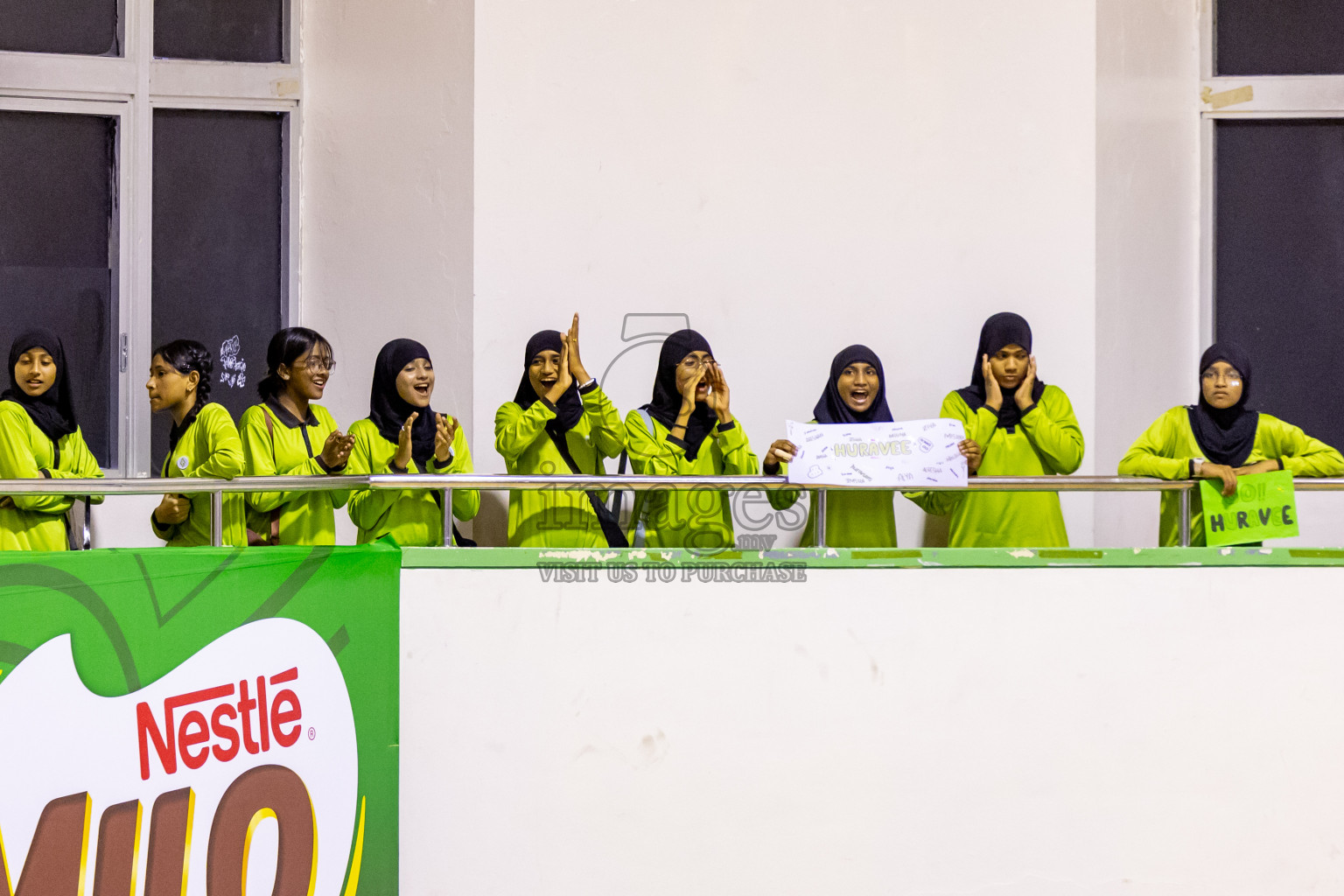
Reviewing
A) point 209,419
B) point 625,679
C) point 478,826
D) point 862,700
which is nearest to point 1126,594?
point 862,700

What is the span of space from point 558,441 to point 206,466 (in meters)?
1.16

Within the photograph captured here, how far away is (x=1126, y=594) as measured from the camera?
10.7 feet

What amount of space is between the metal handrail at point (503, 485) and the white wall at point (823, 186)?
1571mm

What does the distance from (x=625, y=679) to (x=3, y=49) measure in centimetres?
447

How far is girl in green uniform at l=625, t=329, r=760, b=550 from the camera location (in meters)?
→ 3.65

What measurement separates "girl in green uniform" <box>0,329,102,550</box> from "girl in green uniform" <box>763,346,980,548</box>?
7.63ft

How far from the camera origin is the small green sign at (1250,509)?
3.32 meters

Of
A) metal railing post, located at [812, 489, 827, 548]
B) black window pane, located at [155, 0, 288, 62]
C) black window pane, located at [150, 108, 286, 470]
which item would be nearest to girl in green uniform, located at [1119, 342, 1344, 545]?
metal railing post, located at [812, 489, 827, 548]

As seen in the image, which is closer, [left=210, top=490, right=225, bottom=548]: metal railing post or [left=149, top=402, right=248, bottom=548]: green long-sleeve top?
[left=210, top=490, right=225, bottom=548]: metal railing post

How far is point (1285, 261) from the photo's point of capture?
5.52 m

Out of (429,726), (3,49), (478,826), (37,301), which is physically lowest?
(478,826)

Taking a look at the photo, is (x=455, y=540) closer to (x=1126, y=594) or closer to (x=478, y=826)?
(x=478, y=826)

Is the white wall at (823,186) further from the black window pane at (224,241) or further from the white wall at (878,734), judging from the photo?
the white wall at (878,734)

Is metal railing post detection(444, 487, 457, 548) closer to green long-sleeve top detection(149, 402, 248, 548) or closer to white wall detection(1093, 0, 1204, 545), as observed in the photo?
green long-sleeve top detection(149, 402, 248, 548)
